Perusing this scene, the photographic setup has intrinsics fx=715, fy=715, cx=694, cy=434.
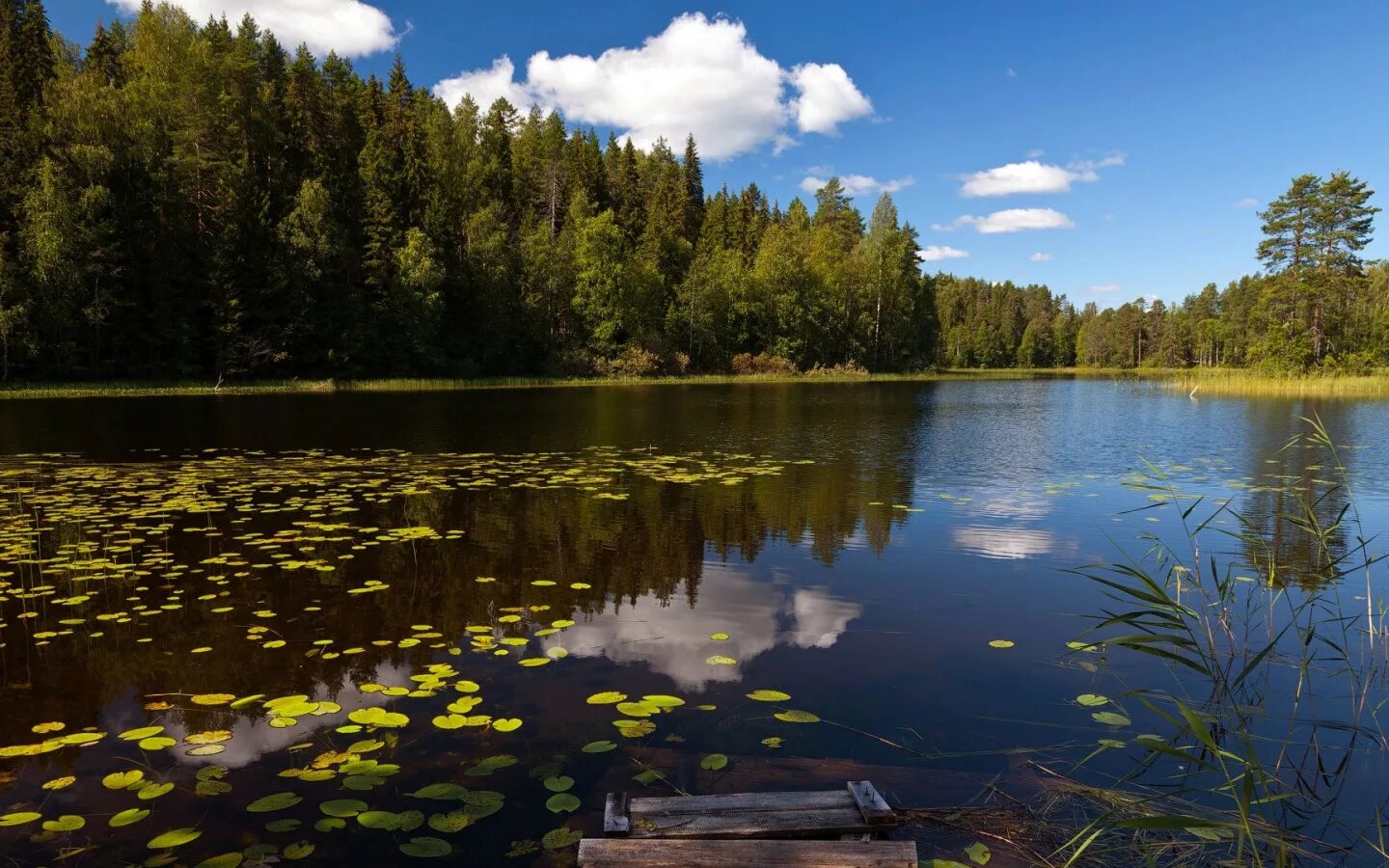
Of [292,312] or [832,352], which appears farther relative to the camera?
[832,352]

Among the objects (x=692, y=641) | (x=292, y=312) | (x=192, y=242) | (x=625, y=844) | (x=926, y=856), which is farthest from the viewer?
(x=292, y=312)

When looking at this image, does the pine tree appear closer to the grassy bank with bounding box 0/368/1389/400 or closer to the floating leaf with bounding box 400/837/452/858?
the grassy bank with bounding box 0/368/1389/400

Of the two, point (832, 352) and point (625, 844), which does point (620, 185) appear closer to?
point (832, 352)

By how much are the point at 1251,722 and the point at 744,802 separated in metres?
3.98

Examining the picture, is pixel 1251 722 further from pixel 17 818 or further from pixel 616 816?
pixel 17 818

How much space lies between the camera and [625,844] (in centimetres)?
319

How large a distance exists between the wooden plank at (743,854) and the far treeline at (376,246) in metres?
45.2

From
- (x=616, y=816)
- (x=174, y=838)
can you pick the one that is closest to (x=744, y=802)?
(x=616, y=816)

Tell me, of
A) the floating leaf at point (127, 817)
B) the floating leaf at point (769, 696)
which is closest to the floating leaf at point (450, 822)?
the floating leaf at point (127, 817)

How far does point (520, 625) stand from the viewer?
6883 millimetres

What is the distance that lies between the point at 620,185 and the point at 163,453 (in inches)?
2631

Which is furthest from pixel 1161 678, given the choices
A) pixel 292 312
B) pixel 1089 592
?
pixel 292 312

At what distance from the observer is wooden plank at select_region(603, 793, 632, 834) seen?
337 centimetres

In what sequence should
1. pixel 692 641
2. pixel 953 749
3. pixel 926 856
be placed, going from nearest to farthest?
pixel 926 856, pixel 953 749, pixel 692 641
